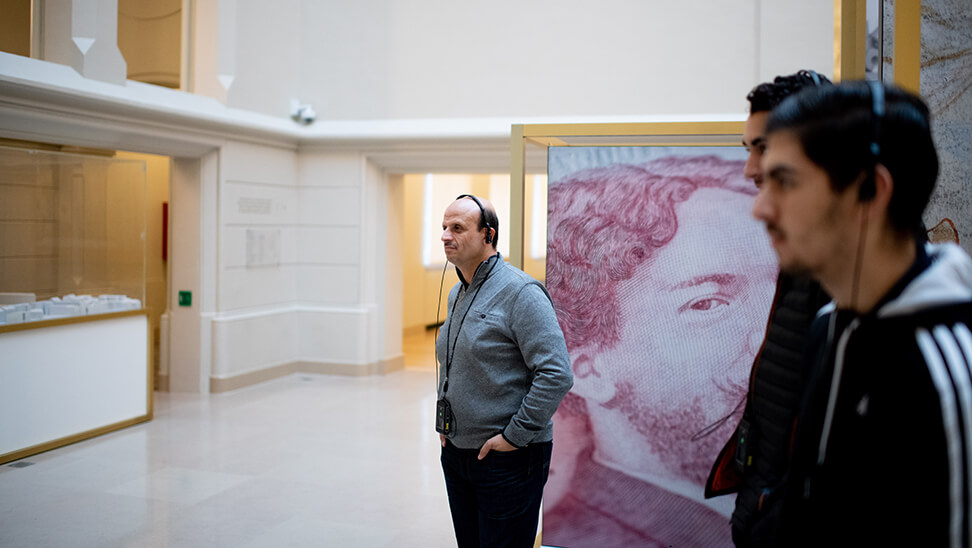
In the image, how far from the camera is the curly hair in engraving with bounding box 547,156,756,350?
370 cm

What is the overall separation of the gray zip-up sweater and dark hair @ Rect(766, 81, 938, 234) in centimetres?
171

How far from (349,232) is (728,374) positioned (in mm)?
7843

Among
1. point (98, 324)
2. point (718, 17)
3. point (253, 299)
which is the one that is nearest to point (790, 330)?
point (98, 324)

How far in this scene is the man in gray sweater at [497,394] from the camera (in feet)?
8.96

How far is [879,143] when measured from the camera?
107 cm

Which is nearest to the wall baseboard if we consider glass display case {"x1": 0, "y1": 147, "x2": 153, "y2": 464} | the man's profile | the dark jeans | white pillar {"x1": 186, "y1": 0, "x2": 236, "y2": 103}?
glass display case {"x1": 0, "y1": 147, "x2": 153, "y2": 464}

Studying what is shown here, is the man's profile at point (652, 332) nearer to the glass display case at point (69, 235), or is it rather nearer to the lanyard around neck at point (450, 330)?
the lanyard around neck at point (450, 330)

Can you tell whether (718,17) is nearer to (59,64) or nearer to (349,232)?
(349,232)

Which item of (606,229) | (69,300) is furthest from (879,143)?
(69,300)

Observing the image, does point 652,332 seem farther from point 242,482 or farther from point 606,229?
point 242,482

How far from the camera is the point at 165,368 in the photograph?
9.66 metres

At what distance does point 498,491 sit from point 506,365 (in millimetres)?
460

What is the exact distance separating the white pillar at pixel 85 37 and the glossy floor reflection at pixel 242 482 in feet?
11.8

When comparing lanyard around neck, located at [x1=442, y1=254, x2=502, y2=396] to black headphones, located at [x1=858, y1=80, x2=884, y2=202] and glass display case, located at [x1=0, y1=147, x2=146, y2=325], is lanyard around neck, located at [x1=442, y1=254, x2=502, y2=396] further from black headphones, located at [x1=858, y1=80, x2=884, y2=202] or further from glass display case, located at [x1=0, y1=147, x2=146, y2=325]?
glass display case, located at [x1=0, y1=147, x2=146, y2=325]
